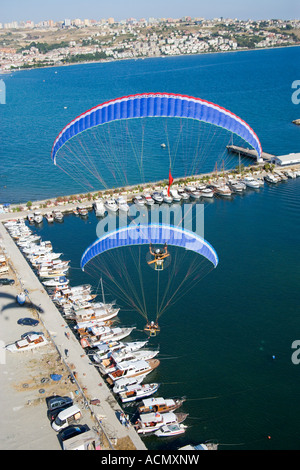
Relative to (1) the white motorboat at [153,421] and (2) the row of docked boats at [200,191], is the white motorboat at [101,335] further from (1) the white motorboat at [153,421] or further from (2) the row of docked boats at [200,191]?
(2) the row of docked boats at [200,191]

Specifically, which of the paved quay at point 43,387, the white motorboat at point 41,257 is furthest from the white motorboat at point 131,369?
the white motorboat at point 41,257

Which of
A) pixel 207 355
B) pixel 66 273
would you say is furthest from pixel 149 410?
pixel 66 273

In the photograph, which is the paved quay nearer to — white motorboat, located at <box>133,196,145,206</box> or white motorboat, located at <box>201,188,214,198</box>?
white motorboat, located at <box>133,196,145,206</box>

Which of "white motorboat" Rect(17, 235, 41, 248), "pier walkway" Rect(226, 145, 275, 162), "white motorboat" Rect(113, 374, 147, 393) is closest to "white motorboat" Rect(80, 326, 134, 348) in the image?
"white motorboat" Rect(113, 374, 147, 393)

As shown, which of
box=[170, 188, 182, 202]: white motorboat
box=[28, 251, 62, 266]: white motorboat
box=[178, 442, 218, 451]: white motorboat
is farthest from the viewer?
box=[170, 188, 182, 202]: white motorboat

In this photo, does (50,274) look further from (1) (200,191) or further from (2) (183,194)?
(1) (200,191)

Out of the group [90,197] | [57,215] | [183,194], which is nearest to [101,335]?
[57,215]

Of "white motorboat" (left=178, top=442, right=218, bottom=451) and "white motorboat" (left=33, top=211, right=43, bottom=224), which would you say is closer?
"white motorboat" (left=178, top=442, right=218, bottom=451)
